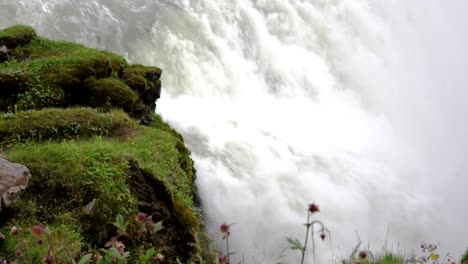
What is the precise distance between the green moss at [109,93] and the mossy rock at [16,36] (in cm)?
266

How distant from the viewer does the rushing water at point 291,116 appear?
15.1 meters

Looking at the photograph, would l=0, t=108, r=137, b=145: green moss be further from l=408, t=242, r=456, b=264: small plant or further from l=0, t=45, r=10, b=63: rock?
l=408, t=242, r=456, b=264: small plant

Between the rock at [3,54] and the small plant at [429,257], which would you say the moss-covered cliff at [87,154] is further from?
the small plant at [429,257]

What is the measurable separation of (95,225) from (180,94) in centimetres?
1349

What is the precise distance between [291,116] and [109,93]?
11962mm

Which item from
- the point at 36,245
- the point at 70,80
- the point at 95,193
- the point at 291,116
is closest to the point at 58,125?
the point at 70,80

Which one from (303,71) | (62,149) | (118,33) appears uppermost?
(303,71)

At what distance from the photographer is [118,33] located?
21.0m

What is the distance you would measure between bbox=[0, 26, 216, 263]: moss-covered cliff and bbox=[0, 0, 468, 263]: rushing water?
3779 millimetres

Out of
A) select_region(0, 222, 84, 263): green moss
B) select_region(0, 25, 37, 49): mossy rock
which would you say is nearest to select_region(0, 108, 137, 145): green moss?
select_region(0, 222, 84, 263): green moss

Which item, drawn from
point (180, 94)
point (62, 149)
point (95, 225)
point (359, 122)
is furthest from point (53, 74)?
point (359, 122)

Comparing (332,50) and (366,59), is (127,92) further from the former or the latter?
(366,59)

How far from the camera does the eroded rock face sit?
5.55 m

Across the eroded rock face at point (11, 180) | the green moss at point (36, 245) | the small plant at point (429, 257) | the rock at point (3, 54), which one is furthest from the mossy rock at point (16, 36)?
the small plant at point (429, 257)
